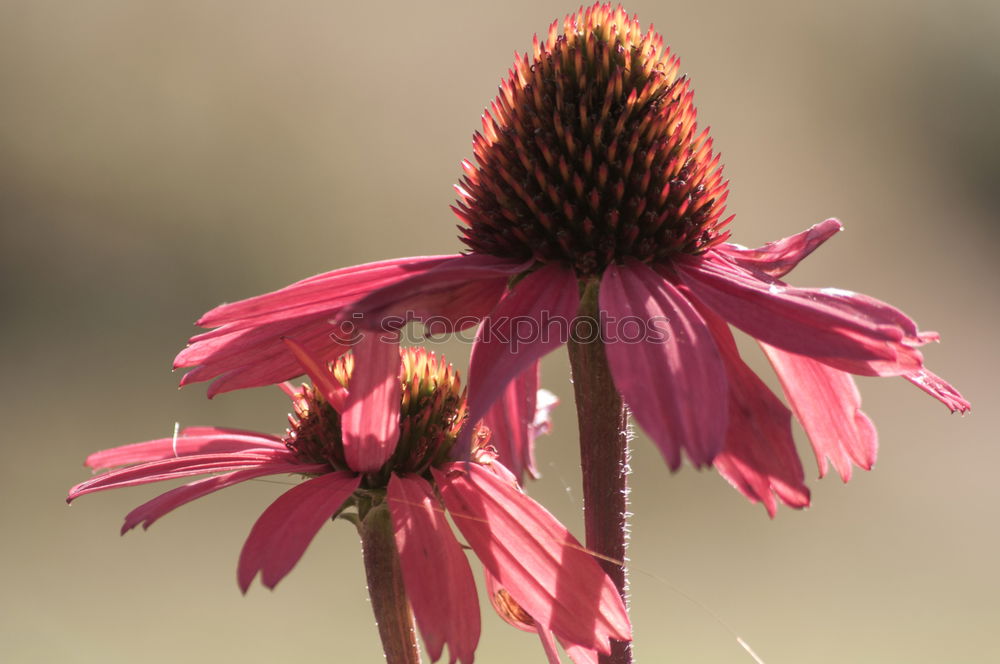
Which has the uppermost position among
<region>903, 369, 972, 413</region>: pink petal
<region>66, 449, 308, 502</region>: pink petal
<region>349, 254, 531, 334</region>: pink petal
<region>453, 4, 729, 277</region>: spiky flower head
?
<region>453, 4, 729, 277</region>: spiky flower head

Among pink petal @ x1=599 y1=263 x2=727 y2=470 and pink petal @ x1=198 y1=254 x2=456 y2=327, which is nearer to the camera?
pink petal @ x1=599 y1=263 x2=727 y2=470

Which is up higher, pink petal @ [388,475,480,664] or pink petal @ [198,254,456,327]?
pink petal @ [198,254,456,327]

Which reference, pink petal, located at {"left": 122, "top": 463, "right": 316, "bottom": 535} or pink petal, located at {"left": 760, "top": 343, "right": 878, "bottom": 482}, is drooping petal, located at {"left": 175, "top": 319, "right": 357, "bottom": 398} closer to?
pink petal, located at {"left": 122, "top": 463, "right": 316, "bottom": 535}

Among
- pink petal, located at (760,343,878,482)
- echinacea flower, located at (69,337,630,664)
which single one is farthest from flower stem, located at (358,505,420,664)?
pink petal, located at (760,343,878,482)

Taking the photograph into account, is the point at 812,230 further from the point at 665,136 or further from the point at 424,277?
the point at 424,277

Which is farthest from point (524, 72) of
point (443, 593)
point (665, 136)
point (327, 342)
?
point (443, 593)
